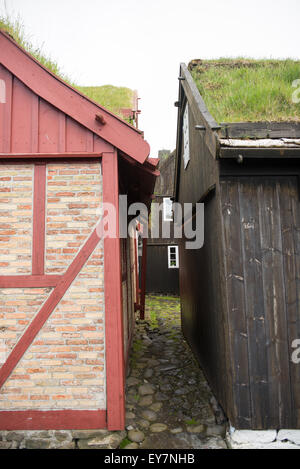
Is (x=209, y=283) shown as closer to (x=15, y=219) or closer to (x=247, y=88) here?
(x=15, y=219)

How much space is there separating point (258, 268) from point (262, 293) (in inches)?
11.3

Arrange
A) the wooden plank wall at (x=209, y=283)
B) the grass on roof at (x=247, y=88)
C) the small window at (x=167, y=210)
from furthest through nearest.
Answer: the small window at (x=167, y=210), the grass on roof at (x=247, y=88), the wooden plank wall at (x=209, y=283)

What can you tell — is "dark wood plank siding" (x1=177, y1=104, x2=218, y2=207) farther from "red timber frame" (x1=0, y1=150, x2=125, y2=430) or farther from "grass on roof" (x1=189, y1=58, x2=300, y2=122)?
"red timber frame" (x1=0, y1=150, x2=125, y2=430)

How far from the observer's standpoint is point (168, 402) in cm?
415

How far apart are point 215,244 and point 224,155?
45.8 inches

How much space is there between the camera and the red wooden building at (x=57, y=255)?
320 cm

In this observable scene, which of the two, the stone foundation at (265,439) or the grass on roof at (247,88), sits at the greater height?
the grass on roof at (247,88)

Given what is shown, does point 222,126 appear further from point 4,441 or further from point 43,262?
point 4,441

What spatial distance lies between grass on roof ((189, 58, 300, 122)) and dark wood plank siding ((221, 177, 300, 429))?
3.89ft

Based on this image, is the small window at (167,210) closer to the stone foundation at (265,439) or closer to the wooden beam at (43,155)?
the wooden beam at (43,155)

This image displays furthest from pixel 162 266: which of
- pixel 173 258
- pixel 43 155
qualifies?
pixel 43 155

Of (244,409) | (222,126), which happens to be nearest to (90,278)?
(244,409)

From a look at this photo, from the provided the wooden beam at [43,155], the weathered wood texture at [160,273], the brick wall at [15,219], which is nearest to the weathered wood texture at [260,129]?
the wooden beam at [43,155]

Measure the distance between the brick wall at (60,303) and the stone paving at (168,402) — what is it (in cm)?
76
